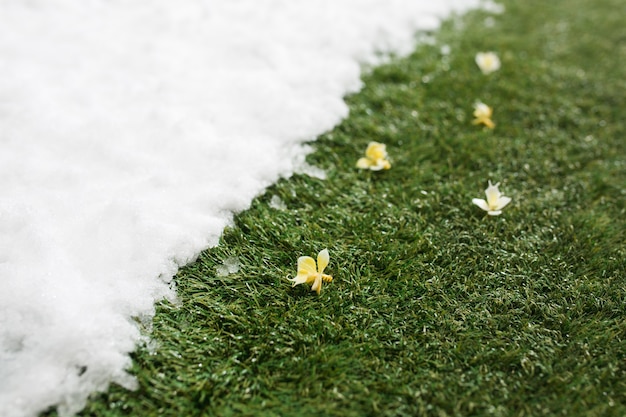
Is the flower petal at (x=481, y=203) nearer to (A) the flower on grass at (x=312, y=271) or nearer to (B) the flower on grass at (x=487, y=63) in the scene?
(A) the flower on grass at (x=312, y=271)

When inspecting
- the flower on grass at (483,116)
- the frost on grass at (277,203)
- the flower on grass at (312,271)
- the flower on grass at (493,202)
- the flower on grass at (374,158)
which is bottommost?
the flower on grass at (493,202)

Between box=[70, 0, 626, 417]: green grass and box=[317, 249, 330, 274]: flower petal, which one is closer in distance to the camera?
box=[70, 0, 626, 417]: green grass

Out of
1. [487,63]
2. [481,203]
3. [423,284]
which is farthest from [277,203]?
[487,63]

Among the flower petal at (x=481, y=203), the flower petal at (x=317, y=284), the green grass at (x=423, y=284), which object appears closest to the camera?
the green grass at (x=423, y=284)

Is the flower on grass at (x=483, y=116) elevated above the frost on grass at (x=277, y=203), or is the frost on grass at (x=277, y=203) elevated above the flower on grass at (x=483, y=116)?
the frost on grass at (x=277, y=203)

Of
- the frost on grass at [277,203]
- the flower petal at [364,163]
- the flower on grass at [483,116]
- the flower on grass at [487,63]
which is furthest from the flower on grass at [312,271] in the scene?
the flower on grass at [487,63]

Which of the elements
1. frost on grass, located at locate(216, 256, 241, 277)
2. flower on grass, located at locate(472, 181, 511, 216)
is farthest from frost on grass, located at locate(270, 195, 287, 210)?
flower on grass, located at locate(472, 181, 511, 216)

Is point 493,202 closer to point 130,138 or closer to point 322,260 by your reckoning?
point 322,260

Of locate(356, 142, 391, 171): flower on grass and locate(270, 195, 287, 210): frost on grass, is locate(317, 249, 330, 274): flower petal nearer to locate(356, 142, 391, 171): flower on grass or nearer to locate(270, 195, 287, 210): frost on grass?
locate(270, 195, 287, 210): frost on grass
